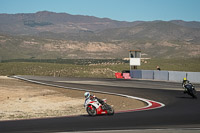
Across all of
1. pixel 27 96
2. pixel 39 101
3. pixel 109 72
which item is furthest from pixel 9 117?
pixel 109 72

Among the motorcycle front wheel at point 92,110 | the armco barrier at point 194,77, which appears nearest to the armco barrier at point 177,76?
the armco barrier at point 194,77

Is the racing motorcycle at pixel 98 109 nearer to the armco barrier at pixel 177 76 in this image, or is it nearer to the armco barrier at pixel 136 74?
the armco barrier at pixel 177 76

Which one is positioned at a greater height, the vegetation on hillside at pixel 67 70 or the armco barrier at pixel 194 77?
the armco barrier at pixel 194 77

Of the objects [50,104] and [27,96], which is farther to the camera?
[27,96]

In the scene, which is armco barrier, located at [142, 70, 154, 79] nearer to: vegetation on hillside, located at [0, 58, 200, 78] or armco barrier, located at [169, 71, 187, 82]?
armco barrier, located at [169, 71, 187, 82]

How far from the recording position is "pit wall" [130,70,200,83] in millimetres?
45831

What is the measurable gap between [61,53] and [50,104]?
172 m

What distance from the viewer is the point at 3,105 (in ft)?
80.4

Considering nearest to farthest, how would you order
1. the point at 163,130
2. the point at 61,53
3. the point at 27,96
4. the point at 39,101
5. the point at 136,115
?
the point at 163,130 < the point at 136,115 < the point at 39,101 < the point at 27,96 < the point at 61,53

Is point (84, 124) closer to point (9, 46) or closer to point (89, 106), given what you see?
point (89, 106)

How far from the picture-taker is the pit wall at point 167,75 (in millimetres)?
45831

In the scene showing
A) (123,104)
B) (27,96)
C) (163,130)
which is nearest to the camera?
(163,130)

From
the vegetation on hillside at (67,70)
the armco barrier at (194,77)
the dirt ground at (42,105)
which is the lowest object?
the vegetation on hillside at (67,70)

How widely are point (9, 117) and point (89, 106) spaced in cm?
388
